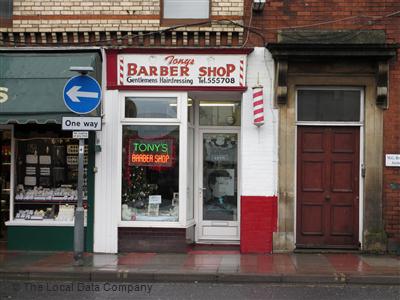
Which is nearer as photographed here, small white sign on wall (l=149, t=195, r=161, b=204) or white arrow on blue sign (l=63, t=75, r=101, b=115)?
white arrow on blue sign (l=63, t=75, r=101, b=115)

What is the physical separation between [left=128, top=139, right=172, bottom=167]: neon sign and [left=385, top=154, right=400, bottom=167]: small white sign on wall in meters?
4.11

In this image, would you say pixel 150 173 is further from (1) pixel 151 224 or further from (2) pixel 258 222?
(2) pixel 258 222

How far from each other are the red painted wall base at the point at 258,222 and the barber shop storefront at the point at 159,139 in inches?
5.9

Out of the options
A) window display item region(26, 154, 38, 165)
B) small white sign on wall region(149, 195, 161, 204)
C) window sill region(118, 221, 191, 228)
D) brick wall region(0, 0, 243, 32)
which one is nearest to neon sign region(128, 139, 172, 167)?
small white sign on wall region(149, 195, 161, 204)

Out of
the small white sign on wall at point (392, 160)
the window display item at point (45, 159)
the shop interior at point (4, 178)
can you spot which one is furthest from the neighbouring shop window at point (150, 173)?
the small white sign on wall at point (392, 160)

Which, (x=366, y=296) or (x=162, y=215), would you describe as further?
(x=162, y=215)

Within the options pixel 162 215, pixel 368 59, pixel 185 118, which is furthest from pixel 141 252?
pixel 368 59

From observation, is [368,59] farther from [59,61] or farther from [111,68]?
[59,61]

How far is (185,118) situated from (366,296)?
482cm

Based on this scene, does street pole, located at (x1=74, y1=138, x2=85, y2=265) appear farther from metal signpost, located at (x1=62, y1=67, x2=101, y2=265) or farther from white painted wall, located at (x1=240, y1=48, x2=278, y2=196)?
white painted wall, located at (x1=240, y1=48, x2=278, y2=196)

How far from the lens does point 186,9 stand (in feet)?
38.3

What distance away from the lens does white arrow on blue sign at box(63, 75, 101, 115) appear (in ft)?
32.7

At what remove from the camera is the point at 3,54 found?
11383mm

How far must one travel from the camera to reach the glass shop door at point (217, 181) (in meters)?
12.4
